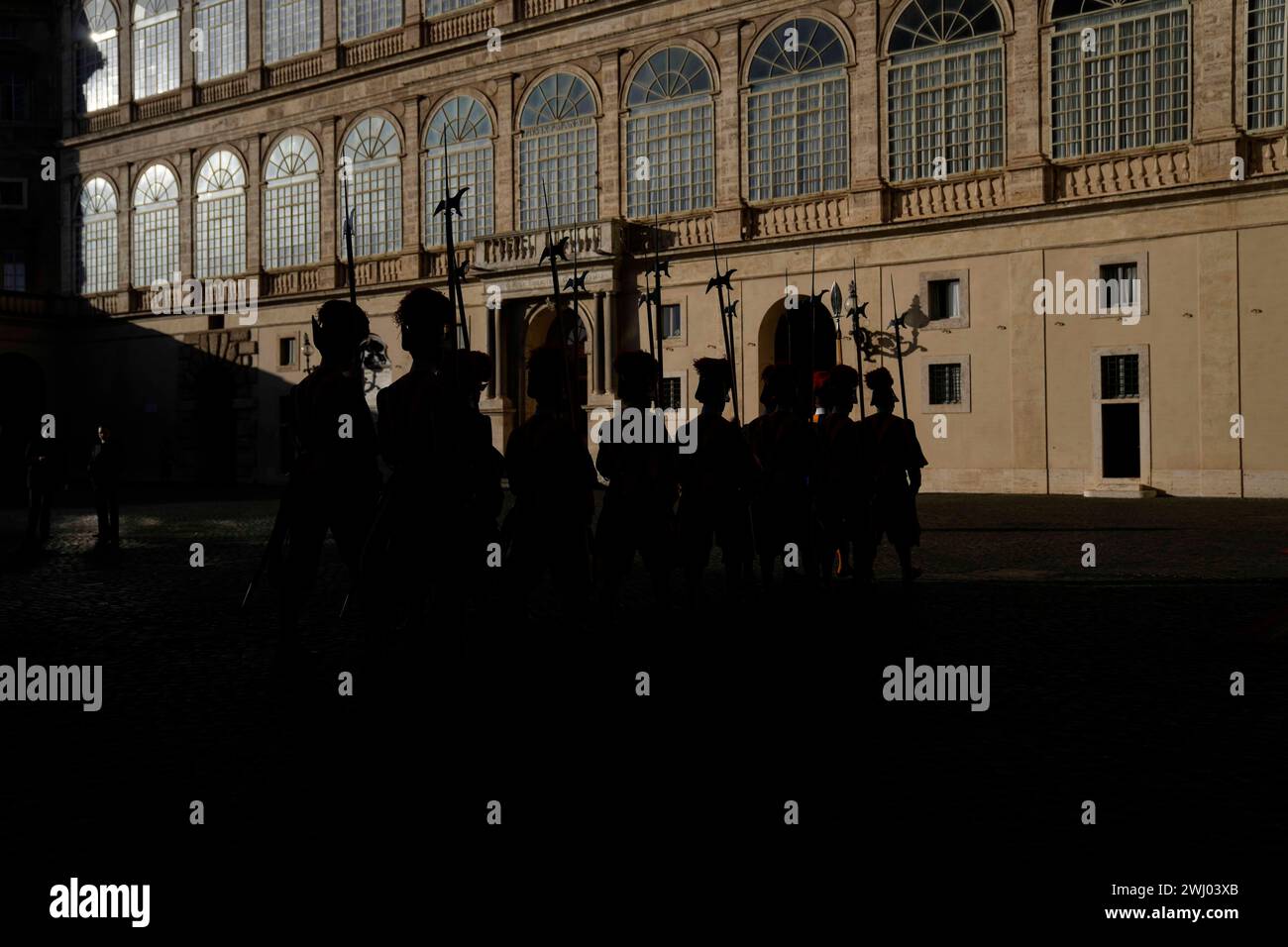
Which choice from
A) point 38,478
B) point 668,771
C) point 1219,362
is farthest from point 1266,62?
point 668,771

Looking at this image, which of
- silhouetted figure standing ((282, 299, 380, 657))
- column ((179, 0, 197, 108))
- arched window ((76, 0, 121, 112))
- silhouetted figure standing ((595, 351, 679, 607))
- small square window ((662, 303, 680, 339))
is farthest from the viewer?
arched window ((76, 0, 121, 112))

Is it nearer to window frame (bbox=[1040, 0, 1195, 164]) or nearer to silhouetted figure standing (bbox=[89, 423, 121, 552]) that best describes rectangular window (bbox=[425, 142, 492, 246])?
window frame (bbox=[1040, 0, 1195, 164])

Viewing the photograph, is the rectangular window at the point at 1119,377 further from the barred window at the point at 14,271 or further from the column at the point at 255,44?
the barred window at the point at 14,271

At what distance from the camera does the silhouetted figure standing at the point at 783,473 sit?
1020 centimetres

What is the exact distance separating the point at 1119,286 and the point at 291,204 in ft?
83.2

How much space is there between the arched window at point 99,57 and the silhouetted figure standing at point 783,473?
139ft

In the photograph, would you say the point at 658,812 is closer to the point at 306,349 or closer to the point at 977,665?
the point at 977,665

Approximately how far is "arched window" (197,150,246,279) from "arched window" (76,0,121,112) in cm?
574

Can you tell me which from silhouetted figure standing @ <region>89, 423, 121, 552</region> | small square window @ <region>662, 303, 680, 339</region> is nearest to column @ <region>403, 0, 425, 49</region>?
small square window @ <region>662, 303, 680, 339</region>

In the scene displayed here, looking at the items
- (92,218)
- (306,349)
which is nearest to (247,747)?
(306,349)

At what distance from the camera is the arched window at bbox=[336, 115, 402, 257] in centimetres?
3906

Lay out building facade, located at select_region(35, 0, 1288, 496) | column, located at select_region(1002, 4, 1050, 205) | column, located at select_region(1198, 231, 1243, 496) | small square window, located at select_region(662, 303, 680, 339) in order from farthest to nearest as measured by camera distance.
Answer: small square window, located at select_region(662, 303, 680, 339), column, located at select_region(1002, 4, 1050, 205), building facade, located at select_region(35, 0, 1288, 496), column, located at select_region(1198, 231, 1243, 496)

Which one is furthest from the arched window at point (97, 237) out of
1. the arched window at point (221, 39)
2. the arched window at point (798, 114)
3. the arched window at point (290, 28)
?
the arched window at point (798, 114)
